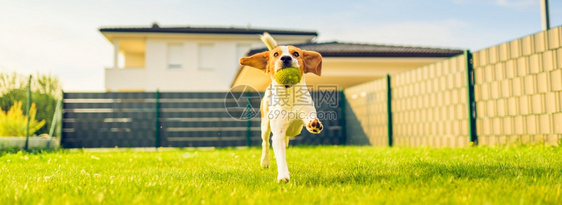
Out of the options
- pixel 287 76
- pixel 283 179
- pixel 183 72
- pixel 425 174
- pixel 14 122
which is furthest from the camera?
pixel 183 72

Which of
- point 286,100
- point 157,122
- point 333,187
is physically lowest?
point 333,187

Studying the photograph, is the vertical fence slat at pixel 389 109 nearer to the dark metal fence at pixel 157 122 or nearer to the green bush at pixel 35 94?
the dark metal fence at pixel 157 122

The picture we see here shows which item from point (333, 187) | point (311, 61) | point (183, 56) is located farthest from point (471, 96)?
point (183, 56)

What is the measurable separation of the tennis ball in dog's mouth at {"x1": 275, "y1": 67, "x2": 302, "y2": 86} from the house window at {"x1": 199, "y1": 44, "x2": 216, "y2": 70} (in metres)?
19.2

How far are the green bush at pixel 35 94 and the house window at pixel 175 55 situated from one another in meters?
9.03

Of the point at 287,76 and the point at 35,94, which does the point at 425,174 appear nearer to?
the point at 287,76

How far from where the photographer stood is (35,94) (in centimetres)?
1134

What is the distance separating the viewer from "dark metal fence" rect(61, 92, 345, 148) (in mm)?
13422

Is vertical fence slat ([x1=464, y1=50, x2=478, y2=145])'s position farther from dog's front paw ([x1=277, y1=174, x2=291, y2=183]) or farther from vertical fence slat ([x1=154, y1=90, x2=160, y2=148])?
vertical fence slat ([x1=154, y1=90, x2=160, y2=148])

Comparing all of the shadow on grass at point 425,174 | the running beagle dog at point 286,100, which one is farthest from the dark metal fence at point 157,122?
the running beagle dog at point 286,100

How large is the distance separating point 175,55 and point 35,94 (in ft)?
38.1

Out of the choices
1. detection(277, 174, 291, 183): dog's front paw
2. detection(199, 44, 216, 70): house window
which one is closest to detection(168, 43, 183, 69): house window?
detection(199, 44, 216, 70): house window

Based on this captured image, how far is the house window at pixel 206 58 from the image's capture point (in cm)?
2281

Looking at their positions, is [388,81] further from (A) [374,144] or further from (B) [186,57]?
(B) [186,57]
